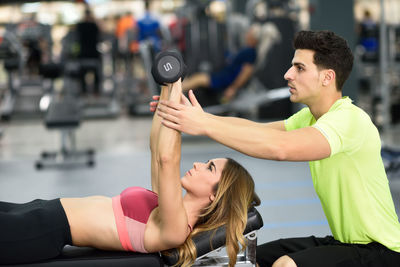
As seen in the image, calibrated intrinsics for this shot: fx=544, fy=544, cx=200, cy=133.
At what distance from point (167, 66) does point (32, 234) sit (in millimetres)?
767

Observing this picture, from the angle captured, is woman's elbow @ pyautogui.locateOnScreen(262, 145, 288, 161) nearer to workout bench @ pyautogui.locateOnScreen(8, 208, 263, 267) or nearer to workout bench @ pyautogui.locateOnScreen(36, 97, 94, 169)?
workout bench @ pyautogui.locateOnScreen(8, 208, 263, 267)

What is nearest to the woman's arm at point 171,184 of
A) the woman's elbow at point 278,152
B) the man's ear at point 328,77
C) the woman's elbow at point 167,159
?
the woman's elbow at point 167,159

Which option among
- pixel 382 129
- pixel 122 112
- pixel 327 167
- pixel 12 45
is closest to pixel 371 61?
pixel 382 129

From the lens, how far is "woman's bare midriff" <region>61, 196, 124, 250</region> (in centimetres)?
193

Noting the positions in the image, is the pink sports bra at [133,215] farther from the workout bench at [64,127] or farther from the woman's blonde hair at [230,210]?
the workout bench at [64,127]

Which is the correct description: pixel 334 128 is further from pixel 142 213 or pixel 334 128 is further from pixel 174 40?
pixel 174 40

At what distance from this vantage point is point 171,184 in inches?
68.3

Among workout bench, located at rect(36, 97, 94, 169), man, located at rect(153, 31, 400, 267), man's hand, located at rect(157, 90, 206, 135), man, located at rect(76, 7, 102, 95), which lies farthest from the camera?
man, located at rect(76, 7, 102, 95)

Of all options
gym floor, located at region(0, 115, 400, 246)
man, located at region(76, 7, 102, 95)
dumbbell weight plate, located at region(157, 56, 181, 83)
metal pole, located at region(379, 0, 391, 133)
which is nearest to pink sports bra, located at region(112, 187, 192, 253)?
dumbbell weight plate, located at region(157, 56, 181, 83)

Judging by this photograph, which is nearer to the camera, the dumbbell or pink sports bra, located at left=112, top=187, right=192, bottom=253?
the dumbbell

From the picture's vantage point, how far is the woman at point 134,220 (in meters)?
1.88

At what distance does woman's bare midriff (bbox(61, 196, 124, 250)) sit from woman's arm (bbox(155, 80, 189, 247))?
203 mm

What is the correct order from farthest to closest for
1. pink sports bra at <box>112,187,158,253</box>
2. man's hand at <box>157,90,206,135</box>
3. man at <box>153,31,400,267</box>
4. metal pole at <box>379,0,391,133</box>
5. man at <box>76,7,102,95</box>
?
man at <box>76,7,102,95</box>, metal pole at <box>379,0,391,133</box>, pink sports bra at <box>112,187,158,253</box>, man at <box>153,31,400,267</box>, man's hand at <box>157,90,206,135</box>

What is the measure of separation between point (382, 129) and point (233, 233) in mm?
5334
